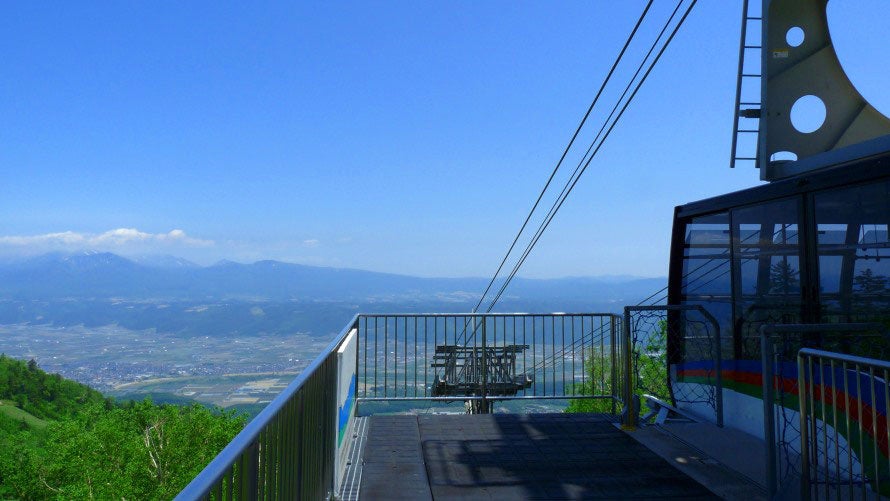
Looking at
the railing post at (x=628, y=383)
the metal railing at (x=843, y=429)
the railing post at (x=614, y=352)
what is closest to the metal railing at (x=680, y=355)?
the railing post at (x=628, y=383)

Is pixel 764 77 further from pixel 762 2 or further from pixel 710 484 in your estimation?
pixel 710 484

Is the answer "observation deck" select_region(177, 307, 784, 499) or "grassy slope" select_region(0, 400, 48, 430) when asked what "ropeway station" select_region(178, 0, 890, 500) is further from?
"grassy slope" select_region(0, 400, 48, 430)

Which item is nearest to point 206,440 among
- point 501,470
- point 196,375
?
point 501,470

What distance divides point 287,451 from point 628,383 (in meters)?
5.34

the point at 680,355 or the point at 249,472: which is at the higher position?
the point at 249,472

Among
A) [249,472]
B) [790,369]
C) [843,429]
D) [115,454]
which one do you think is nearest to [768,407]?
[843,429]

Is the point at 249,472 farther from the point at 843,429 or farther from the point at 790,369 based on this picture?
→ the point at 790,369

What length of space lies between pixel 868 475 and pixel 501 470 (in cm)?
289

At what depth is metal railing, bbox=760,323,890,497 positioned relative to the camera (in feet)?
13.8

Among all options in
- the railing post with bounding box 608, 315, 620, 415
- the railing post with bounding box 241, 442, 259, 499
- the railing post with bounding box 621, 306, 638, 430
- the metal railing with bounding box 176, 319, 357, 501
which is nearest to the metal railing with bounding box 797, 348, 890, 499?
the railing post with bounding box 621, 306, 638, 430

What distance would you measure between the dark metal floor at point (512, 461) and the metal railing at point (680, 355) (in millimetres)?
762

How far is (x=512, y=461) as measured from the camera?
19.6ft

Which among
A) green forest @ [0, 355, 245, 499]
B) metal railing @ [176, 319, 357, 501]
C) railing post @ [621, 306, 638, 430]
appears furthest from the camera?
green forest @ [0, 355, 245, 499]

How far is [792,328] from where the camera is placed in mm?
4051
